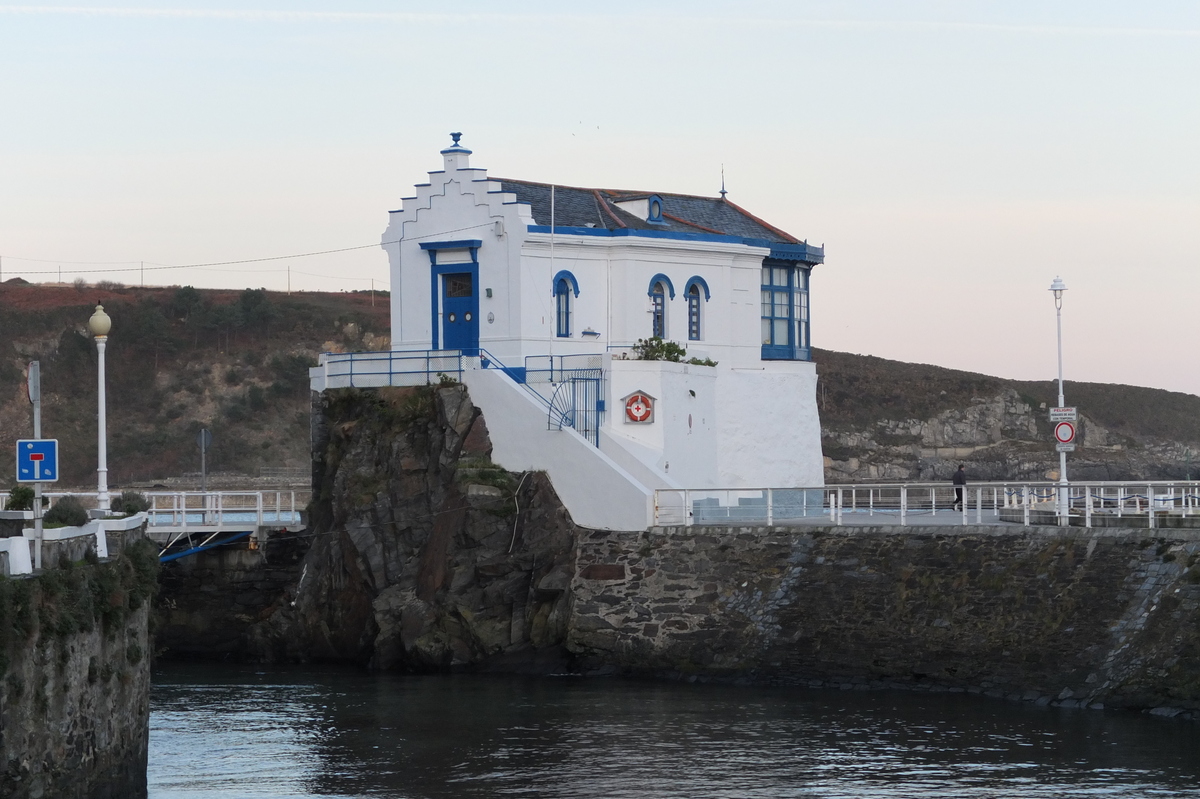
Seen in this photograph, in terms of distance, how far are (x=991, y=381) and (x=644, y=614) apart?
75.1m

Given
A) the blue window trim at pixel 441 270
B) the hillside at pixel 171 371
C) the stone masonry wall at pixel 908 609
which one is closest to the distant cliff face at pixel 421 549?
the stone masonry wall at pixel 908 609

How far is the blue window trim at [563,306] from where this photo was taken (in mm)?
41125

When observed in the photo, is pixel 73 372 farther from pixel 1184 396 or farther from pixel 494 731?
pixel 1184 396

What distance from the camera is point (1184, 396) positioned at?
A: 408 feet

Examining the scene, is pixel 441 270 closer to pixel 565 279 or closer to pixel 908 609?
pixel 565 279

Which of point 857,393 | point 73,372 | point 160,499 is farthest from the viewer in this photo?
point 857,393

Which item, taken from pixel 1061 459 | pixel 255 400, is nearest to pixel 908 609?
pixel 1061 459

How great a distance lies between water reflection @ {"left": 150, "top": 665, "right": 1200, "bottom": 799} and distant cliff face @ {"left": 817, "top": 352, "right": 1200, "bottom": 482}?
59.6m

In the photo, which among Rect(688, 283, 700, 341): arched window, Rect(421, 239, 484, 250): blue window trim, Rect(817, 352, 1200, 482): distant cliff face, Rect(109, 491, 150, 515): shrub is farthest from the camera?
Rect(817, 352, 1200, 482): distant cliff face

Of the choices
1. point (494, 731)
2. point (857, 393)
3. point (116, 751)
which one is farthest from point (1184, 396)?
point (116, 751)

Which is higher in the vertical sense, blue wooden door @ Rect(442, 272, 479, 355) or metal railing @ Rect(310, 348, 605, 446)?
blue wooden door @ Rect(442, 272, 479, 355)

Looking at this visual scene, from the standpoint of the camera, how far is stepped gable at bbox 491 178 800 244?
42.2 m

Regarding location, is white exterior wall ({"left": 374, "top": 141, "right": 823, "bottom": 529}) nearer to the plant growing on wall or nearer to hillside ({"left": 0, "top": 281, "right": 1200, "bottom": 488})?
the plant growing on wall

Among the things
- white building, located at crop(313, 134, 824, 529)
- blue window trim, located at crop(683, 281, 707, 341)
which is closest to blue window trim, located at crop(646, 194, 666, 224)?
white building, located at crop(313, 134, 824, 529)
